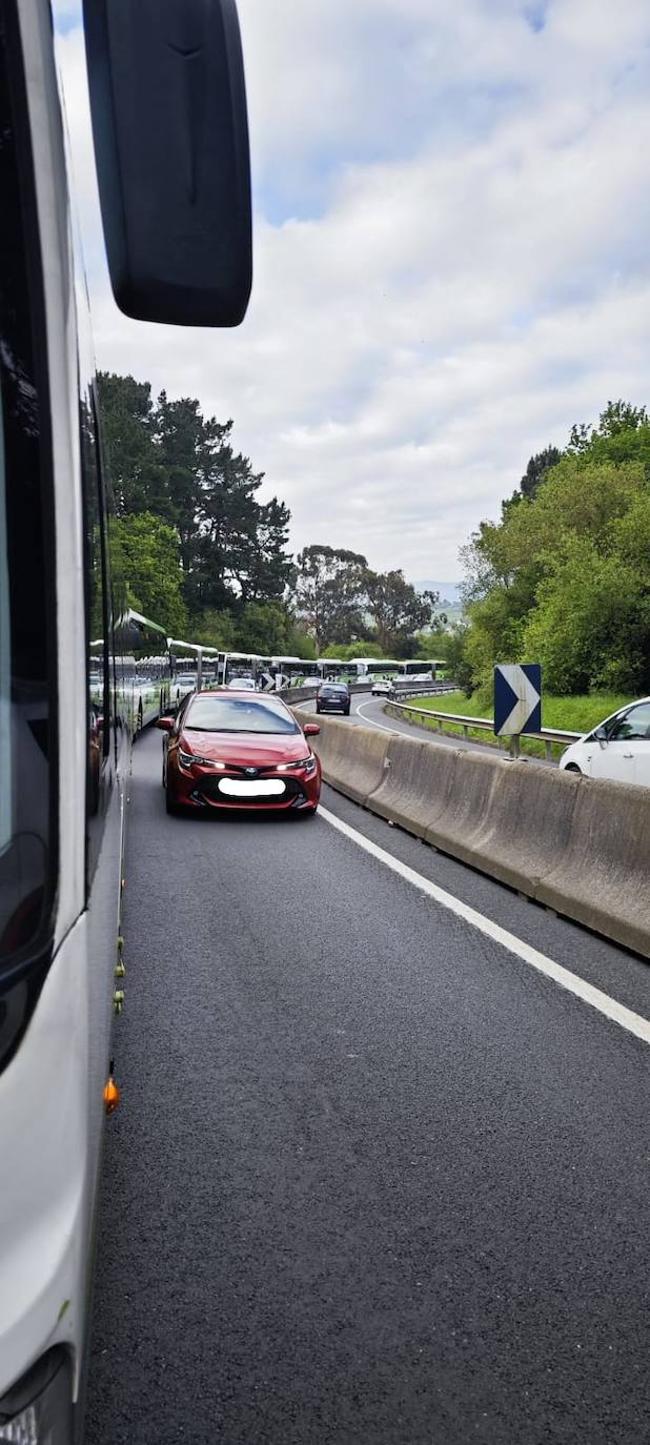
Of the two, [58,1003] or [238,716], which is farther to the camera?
[238,716]

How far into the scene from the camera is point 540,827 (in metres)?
8.69

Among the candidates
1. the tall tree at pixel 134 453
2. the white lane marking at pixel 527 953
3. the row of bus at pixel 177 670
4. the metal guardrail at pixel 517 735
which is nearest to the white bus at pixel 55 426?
the row of bus at pixel 177 670

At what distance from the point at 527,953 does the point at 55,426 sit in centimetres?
560

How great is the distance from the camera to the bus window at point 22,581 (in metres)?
1.67

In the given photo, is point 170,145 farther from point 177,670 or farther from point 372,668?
point 372,668

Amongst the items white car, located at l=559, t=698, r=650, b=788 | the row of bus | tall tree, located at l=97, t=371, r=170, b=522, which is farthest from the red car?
tall tree, located at l=97, t=371, r=170, b=522

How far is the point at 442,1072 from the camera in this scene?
16.2ft

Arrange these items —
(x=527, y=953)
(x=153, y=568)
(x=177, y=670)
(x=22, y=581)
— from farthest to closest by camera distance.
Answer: (x=153, y=568), (x=177, y=670), (x=527, y=953), (x=22, y=581)

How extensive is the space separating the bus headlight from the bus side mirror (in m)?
1.52

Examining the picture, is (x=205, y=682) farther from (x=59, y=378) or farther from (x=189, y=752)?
(x=59, y=378)

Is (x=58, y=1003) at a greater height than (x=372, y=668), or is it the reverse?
(x=58, y=1003)

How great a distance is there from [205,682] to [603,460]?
2868cm

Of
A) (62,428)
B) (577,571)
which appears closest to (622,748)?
(62,428)

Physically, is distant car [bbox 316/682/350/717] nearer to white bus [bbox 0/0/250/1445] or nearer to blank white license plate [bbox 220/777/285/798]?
blank white license plate [bbox 220/777/285/798]
